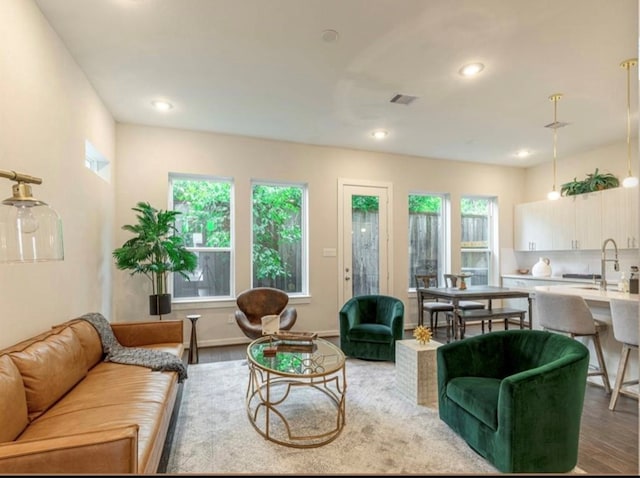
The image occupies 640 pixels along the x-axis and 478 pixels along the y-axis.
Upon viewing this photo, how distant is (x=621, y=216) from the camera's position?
15.2 ft

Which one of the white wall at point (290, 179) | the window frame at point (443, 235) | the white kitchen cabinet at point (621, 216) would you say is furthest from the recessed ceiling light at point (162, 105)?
the white kitchen cabinet at point (621, 216)

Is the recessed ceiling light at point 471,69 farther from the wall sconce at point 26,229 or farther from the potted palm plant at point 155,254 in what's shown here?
the potted palm plant at point 155,254

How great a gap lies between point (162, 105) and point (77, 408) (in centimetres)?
307

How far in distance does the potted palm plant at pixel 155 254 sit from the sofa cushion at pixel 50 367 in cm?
145

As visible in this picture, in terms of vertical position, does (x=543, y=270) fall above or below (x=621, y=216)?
below

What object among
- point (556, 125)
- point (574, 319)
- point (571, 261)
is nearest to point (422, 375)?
point (574, 319)

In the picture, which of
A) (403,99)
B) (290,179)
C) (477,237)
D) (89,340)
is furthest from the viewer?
(477,237)

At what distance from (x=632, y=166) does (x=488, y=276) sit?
8.74 ft

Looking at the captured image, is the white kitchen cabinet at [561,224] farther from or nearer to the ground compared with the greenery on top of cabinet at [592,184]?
nearer to the ground

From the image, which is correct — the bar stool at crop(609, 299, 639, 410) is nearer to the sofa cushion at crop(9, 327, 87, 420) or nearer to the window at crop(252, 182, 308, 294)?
the window at crop(252, 182, 308, 294)

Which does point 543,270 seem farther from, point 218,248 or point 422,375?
point 218,248

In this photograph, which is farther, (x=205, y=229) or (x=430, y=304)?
(x=430, y=304)

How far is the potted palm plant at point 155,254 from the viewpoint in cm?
364

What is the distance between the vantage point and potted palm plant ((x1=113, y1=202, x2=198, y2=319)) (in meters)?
3.64
